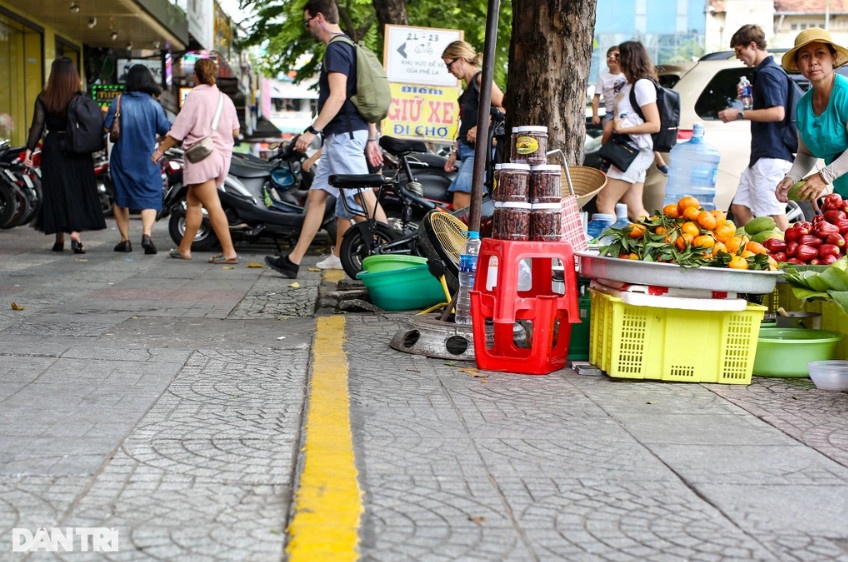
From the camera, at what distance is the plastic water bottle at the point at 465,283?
5.70 meters

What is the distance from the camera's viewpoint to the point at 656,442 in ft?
13.1

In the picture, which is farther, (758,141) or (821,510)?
(758,141)

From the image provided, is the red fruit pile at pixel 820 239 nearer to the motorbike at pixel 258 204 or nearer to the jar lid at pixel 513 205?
the jar lid at pixel 513 205

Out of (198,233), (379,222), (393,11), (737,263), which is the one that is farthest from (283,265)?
(393,11)

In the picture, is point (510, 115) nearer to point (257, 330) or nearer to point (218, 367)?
point (257, 330)

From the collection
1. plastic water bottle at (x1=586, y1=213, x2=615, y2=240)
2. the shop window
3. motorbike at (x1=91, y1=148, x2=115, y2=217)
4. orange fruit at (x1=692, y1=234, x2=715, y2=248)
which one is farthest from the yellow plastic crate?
the shop window

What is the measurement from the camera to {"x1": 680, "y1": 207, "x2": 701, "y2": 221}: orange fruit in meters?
5.19

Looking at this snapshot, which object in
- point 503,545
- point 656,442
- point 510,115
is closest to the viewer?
point 503,545

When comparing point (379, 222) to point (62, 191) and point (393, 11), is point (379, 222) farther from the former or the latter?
point (393, 11)

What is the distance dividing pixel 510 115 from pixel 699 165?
2996mm

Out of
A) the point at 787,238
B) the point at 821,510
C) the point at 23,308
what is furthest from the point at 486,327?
the point at 23,308

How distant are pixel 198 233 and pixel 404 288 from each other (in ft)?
17.2

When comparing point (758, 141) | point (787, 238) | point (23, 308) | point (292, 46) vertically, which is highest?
point (292, 46)

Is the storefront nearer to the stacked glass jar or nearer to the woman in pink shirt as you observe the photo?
the woman in pink shirt
